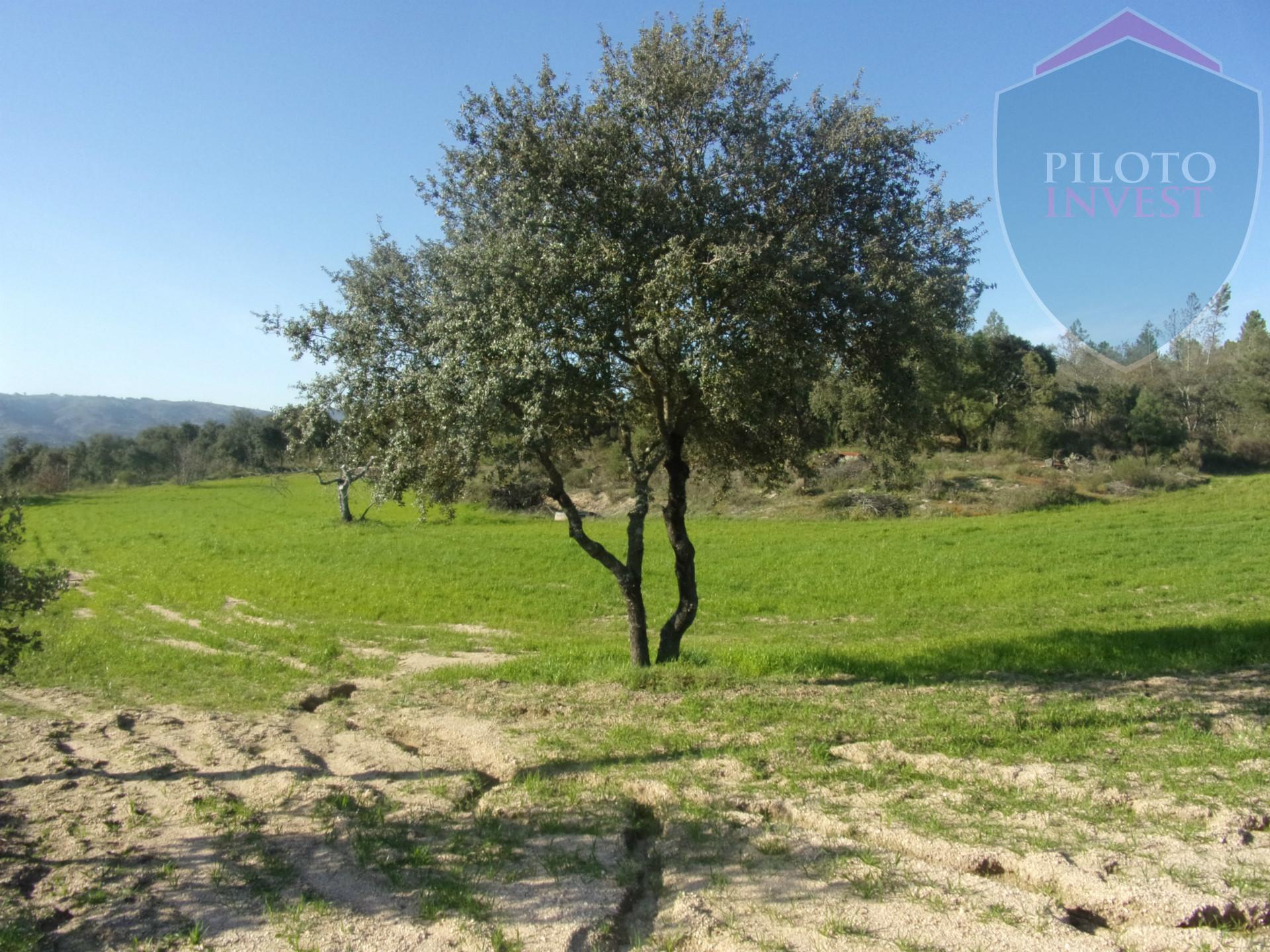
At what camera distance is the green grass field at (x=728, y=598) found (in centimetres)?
1294

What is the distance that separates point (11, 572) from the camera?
7336mm

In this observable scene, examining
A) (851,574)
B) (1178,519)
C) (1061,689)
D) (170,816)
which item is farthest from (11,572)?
(1178,519)

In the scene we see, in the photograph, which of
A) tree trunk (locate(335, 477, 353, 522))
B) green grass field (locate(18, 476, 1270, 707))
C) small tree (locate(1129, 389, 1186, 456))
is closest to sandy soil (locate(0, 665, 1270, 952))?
green grass field (locate(18, 476, 1270, 707))

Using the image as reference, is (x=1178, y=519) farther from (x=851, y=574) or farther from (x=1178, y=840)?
(x=1178, y=840)

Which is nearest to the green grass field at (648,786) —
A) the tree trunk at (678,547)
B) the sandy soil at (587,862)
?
the sandy soil at (587,862)

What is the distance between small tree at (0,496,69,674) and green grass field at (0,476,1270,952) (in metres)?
1.26

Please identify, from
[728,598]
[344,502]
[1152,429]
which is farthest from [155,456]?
[1152,429]

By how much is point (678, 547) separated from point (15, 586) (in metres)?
8.25

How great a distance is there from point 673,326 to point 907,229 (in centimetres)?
402

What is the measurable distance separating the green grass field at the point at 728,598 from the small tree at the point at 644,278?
10.9 feet

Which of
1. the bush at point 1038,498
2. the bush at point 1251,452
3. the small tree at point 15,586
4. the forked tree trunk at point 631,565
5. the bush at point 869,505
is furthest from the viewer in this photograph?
the bush at point 1251,452

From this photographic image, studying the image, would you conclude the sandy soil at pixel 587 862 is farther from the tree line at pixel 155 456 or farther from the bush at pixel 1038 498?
the tree line at pixel 155 456

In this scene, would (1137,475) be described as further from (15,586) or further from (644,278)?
(15,586)

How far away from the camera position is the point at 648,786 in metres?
7.23
